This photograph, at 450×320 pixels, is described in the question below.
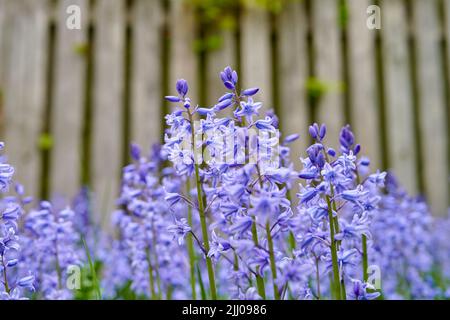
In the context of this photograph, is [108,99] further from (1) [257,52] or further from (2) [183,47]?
(1) [257,52]

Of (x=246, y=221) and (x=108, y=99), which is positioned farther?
(x=108, y=99)

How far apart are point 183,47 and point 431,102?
6.51ft

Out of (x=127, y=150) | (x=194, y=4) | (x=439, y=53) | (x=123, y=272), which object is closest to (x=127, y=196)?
(x=123, y=272)

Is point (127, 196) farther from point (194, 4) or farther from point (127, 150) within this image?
point (194, 4)

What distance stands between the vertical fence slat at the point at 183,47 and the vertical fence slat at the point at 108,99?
38 centimetres

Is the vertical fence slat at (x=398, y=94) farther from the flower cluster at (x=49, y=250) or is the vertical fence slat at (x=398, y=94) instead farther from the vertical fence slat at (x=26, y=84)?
the flower cluster at (x=49, y=250)

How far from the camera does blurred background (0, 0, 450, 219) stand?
4926mm

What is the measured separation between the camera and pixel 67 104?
195 inches

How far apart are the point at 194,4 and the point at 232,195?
13.4 ft

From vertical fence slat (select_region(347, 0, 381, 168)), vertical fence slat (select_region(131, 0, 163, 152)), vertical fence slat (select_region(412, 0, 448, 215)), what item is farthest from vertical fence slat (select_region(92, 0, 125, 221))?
vertical fence slat (select_region(412, 0, 448, 215))

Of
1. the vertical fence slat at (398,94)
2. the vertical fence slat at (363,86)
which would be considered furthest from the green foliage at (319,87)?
the vertical fence slat at (398,94)

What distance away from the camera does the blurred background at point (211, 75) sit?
4.93 metres

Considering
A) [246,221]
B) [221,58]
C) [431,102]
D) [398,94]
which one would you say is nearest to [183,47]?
[221,58]

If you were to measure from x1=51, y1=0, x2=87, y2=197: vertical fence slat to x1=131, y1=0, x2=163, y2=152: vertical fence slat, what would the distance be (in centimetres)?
40
